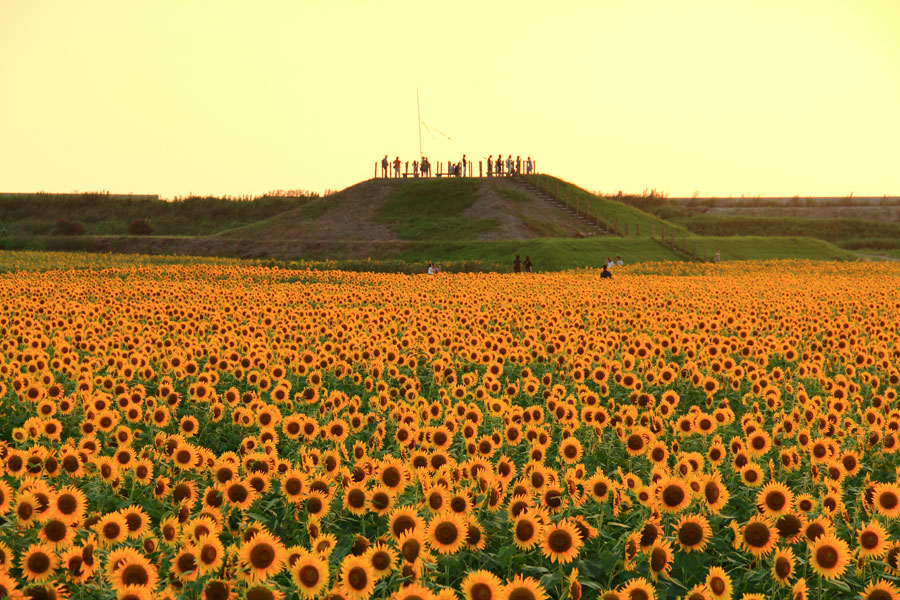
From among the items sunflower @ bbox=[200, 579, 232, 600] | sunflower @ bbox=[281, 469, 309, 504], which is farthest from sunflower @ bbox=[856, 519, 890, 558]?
sunflower @ bbox=[200, 579, 232, 600]

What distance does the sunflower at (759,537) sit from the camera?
19.6 ft

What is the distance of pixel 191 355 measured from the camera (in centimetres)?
1265

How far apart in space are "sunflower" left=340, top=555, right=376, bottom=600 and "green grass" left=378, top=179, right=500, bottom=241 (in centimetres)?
6853

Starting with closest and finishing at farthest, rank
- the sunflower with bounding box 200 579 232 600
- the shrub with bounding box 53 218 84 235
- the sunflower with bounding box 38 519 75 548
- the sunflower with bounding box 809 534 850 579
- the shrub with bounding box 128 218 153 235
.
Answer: the sunflower with bounding box 200 579 232 600, the sunflower with bounding box 38 519 75 548, the sunflower with bounding box 809 534 850 579, the shrub with bounding box 128 218 153 235, the shrub with bounding box 53 218 84 235

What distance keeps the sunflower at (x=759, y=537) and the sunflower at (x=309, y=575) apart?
10.2 ft

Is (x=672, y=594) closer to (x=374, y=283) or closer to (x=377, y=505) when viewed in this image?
(x=377, y=505)

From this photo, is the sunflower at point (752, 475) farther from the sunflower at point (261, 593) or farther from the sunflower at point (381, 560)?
the sunflower at point (261, 593)

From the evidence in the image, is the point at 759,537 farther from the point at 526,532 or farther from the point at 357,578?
the point at 357,578

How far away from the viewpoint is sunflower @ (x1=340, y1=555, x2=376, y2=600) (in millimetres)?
4816

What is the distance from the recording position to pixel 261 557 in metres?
5.07

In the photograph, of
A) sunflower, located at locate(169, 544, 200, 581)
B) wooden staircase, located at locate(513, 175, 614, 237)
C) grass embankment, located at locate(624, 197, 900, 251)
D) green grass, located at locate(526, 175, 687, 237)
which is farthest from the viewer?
grass embankment, located at locate(624, 197, 900, 251)

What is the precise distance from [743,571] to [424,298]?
1853cm

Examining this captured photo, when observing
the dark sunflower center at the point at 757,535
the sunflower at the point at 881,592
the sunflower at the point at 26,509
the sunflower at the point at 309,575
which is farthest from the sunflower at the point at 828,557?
the sunflower at the point at 26,509

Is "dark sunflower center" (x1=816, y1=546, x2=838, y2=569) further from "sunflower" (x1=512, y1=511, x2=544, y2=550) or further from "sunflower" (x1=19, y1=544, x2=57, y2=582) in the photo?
"sunflower" (x1=19, y1=544, x2=57, y2=582)
